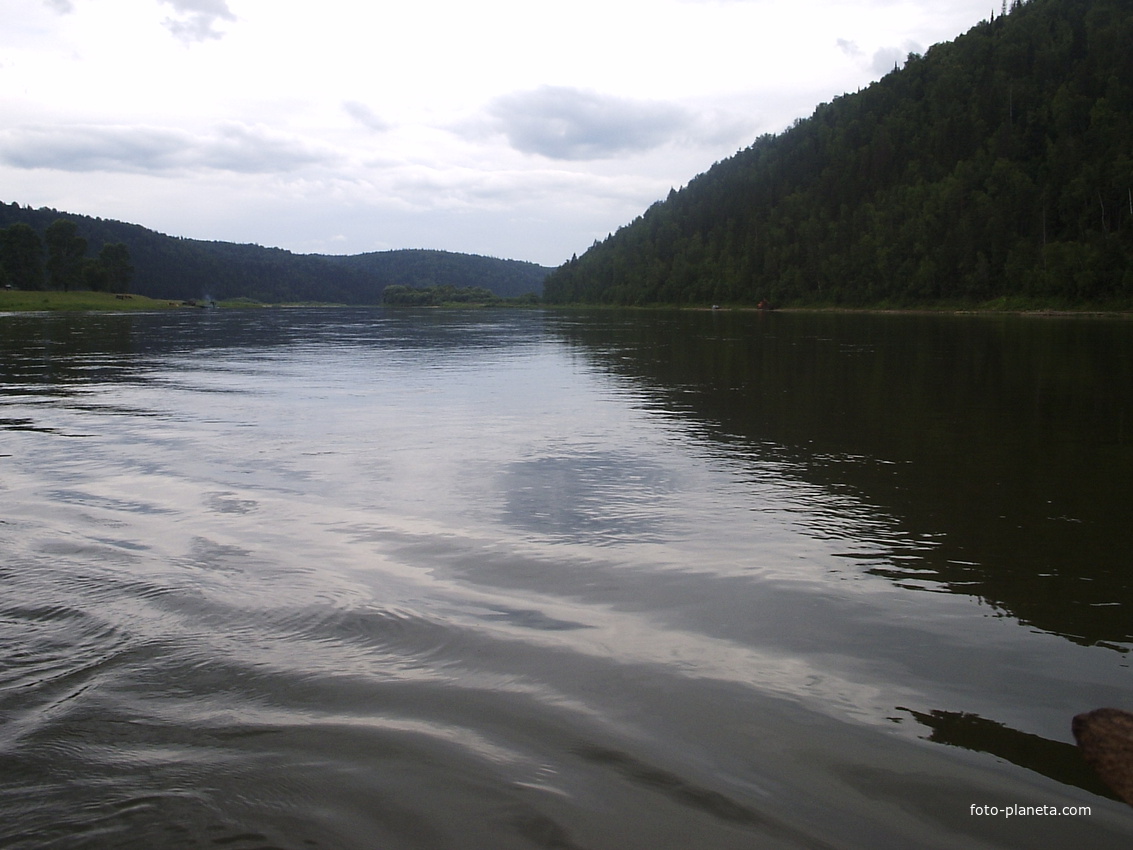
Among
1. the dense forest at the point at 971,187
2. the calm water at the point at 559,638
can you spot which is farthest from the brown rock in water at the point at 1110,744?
the dense forest at the point at 971,187

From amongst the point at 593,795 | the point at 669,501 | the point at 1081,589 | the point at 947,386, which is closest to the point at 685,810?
the point at 593,795

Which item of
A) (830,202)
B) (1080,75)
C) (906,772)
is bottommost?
(906,772)

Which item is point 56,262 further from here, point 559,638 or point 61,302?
point 559,638

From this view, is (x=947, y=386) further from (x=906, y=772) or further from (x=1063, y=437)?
Answer: (x=906, y=772)

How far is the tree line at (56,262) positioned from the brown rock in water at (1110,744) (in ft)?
593

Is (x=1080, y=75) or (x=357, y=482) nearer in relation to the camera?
(x=357, y=482)

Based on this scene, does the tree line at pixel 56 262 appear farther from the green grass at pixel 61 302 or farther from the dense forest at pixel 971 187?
the dense forest at pixel 971 187

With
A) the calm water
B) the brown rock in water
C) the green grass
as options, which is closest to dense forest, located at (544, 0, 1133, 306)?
the calm water

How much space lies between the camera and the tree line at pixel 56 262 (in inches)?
5974

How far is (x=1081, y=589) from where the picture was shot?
7184 mm

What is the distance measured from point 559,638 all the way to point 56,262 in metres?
187

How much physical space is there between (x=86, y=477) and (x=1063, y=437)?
54.8 ft

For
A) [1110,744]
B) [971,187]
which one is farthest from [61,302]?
[971,187]

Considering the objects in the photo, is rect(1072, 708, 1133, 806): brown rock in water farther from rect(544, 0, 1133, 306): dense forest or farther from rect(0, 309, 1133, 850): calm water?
rect(544, 0, 1133, 306): dense forest
